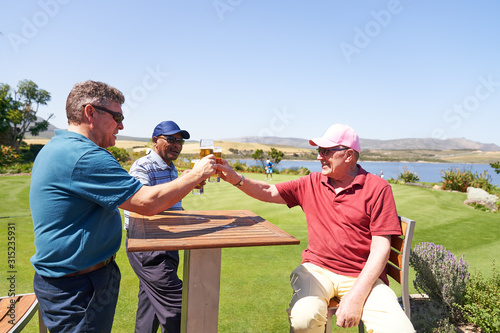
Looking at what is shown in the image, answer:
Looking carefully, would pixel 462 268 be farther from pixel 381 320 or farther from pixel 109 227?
pixel 109 227

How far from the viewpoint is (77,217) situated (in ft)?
5.69

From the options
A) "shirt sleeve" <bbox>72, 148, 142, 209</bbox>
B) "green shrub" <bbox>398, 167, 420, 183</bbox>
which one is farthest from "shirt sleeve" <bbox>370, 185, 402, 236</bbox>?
"green shrub" <bbox>398, 167, 420, 183</bbox>

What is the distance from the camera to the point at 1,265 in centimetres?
472

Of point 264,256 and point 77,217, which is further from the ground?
point 77,217

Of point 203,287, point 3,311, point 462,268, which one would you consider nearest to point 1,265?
point 3,311

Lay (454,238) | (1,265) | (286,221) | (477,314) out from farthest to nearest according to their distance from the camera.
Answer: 1. (286,221)
2. (454,238)
3. (1,265)
4. (477,314)

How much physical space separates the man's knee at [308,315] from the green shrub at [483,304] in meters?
1.45

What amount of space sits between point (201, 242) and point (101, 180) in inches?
24.4

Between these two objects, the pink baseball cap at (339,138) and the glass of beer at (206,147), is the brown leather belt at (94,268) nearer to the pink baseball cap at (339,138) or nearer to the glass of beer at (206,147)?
the glass of beer at (206,147)

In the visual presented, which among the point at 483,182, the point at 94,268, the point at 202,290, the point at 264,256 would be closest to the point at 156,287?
the point at 202,290

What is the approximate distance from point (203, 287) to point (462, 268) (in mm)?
2608

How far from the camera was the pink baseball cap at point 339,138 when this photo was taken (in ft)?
9.14

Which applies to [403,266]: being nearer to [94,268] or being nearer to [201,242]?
[201,242]

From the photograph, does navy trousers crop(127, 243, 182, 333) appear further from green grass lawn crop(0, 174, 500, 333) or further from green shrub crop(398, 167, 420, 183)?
green shrub crop(398, 167, 420, 183)
